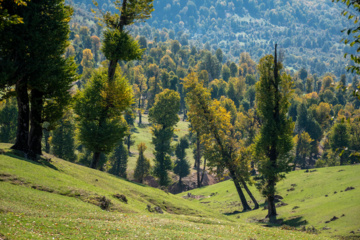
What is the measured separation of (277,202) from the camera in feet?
158

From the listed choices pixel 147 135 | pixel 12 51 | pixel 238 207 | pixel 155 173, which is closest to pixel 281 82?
pixel 238 207

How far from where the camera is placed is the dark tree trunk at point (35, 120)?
2934cm

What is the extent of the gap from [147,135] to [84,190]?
329 feet

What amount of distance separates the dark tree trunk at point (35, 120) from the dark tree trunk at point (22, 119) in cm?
102

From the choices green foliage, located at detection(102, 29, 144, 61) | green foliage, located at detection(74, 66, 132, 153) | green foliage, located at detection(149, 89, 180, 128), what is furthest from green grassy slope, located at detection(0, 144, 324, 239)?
green foliage, located at detection(149, 89, 180, 128)

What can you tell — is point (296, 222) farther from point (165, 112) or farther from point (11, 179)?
point (165, 112)

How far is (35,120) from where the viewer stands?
2973cm

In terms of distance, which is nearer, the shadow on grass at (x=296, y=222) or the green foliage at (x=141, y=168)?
the shadow on grass at (x=296, y=222)

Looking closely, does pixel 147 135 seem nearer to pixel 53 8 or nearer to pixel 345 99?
pixel 53 8

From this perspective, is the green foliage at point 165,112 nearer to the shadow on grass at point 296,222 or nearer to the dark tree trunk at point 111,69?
the dark tree trunk at point 111,69

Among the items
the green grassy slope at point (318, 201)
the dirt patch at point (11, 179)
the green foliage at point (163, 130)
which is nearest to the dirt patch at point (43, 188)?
the dirt patch at point (11, 179)

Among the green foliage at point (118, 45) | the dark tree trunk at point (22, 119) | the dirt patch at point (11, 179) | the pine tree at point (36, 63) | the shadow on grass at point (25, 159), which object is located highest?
the green foliage at point (118, 45)

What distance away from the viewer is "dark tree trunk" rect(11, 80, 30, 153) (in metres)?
27.3

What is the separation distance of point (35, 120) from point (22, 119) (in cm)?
196
